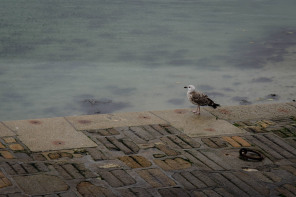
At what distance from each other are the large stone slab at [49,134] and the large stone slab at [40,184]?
84cm

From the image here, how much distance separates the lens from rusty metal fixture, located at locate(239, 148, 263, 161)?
671 cm

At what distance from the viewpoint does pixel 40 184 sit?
574cm

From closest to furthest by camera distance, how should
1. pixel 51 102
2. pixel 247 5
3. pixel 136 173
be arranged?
pixel 136 173 → pixel 51 102 → pixel 247 5

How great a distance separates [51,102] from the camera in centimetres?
885

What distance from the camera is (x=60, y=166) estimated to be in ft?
20.4

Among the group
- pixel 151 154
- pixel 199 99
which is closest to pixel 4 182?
pixel 151 154

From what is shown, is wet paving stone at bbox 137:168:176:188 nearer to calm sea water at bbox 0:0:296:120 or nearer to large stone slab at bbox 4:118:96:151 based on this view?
large stone slab at bbox 4:118:96:151

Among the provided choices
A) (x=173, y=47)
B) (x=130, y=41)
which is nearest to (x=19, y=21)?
(x=130, y=41)

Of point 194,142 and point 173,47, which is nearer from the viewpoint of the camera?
point 194,142

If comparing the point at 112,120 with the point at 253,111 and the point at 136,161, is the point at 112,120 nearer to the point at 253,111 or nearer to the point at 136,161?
the point at 136,161

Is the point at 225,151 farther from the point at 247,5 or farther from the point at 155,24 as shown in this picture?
the point at 247,5

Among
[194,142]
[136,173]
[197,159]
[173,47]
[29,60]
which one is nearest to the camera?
[136,173]

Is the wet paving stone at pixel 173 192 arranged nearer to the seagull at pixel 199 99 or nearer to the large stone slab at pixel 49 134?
the large stone slab at pixel 49 134

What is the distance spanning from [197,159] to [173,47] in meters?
6.09
